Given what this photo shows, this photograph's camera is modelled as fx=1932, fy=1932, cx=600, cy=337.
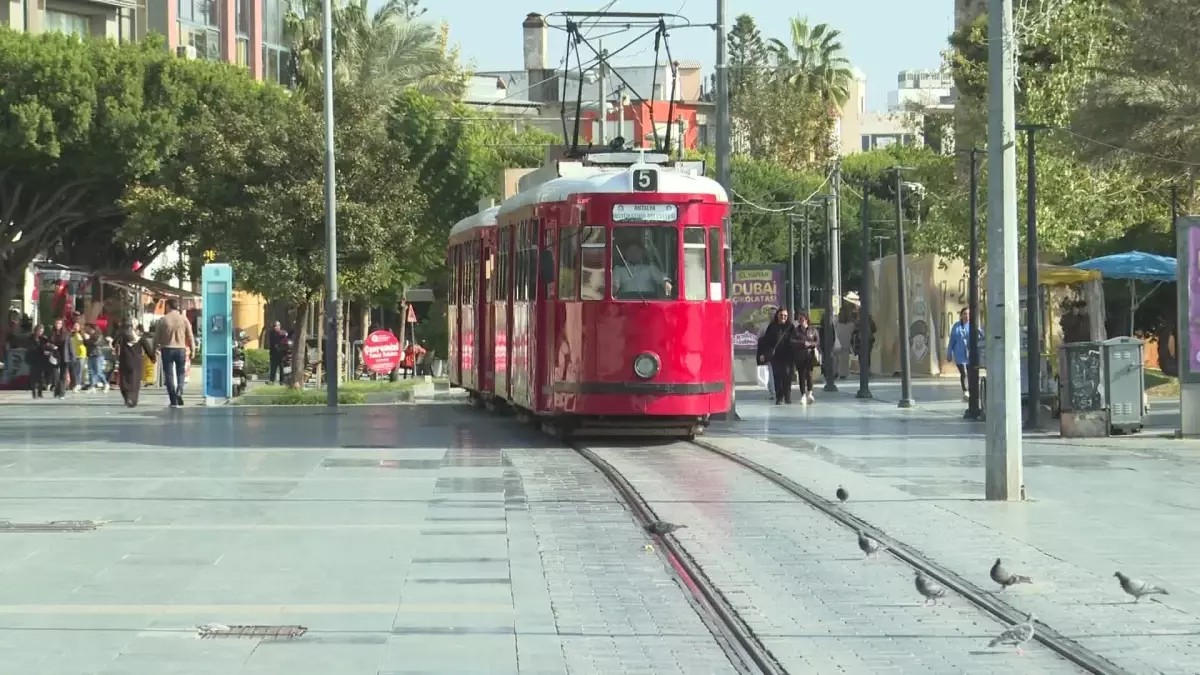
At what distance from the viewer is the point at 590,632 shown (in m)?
9.36

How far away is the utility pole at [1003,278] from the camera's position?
15570mm

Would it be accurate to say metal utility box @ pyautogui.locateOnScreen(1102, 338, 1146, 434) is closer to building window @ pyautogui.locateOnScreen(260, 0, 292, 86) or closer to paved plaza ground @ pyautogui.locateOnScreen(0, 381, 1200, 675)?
paved plaza ground @ pyautogui.locateOnScreen(0, 381, 1200, 675)

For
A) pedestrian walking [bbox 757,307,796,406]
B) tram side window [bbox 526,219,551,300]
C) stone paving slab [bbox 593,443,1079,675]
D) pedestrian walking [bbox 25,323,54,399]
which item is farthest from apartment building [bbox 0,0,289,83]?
stone paving slab [bbox 593,443,1079,675]

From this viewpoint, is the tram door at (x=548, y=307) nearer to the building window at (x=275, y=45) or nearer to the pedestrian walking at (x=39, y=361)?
the pedestrian walking at (x=39, y=361)

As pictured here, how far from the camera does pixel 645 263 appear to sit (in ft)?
73.3

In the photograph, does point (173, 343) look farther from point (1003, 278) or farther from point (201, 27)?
point (201, 27)

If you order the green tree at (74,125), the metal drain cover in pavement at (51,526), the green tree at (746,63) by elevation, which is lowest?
the metal drain cover in pavement at (51,526)

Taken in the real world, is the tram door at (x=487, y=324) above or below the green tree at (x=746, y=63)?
below

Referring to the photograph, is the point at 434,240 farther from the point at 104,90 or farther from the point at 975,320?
the point at 975,320

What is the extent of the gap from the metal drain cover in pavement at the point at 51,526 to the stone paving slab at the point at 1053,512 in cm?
577

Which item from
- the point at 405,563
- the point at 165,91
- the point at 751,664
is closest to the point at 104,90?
the point at 165,91

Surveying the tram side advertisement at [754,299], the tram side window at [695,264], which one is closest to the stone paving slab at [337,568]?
the tram side window at [695,264]

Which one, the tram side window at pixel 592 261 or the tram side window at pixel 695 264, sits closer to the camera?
the tram side window at pixel 592 261

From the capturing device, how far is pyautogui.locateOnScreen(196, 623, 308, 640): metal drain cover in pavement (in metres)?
9.20
